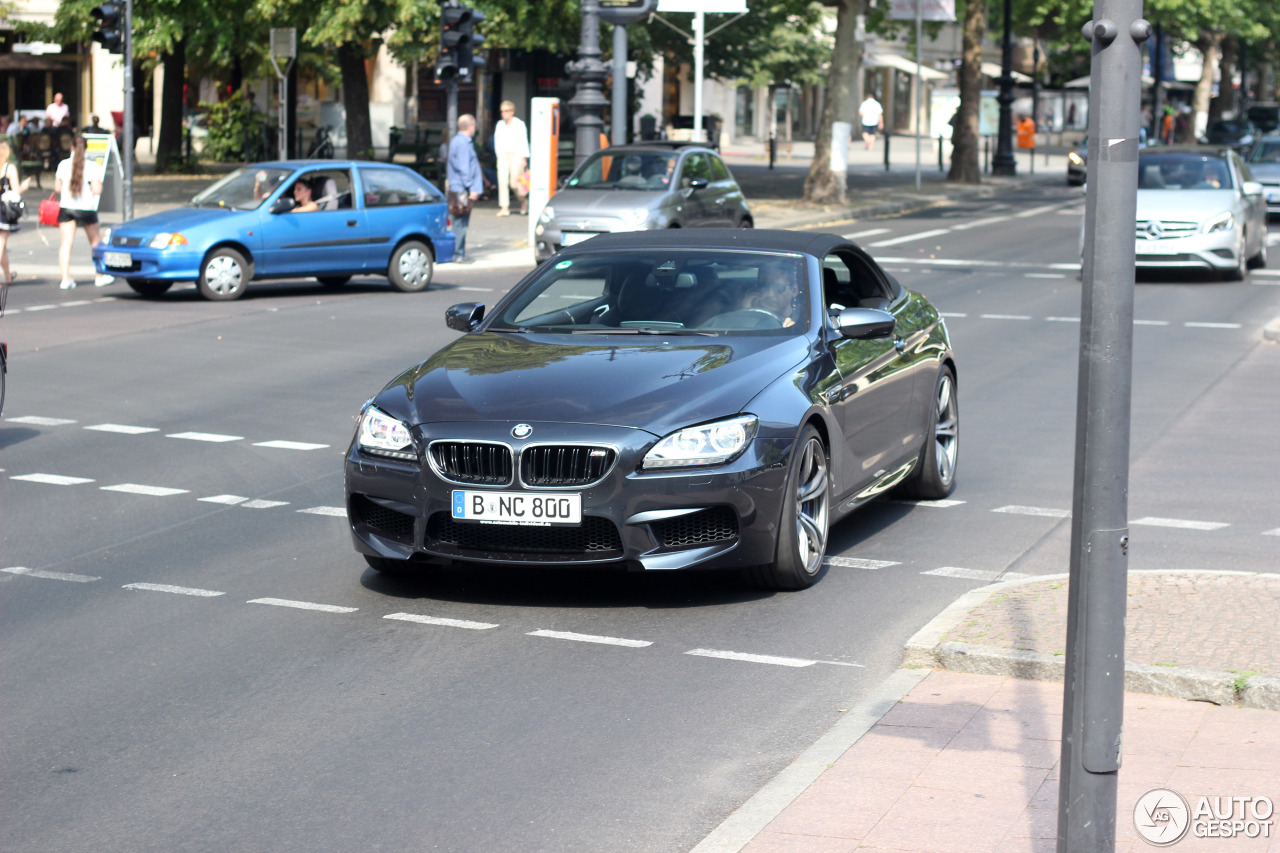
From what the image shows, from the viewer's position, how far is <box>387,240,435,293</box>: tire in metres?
20.7

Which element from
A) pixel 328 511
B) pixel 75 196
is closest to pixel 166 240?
pixel 75 196

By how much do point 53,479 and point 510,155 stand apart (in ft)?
76.0

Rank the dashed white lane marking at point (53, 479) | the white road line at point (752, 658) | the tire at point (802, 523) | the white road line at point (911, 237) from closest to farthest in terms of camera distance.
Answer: the white road line at point (752, 658) < the tire at point (802, 523) < the dashed white lane marking at point (53, 479) < the white road line at point (911, 237)

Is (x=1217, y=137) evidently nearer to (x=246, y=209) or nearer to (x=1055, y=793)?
(x=246, y=209)

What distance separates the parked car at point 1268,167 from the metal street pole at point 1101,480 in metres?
30.7

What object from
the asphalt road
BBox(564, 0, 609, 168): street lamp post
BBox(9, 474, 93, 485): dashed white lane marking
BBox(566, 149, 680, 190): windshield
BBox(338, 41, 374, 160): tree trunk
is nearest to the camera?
the asphalt road

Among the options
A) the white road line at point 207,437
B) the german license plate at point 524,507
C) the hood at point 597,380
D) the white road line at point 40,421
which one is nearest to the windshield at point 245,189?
the white road line at point 40,421

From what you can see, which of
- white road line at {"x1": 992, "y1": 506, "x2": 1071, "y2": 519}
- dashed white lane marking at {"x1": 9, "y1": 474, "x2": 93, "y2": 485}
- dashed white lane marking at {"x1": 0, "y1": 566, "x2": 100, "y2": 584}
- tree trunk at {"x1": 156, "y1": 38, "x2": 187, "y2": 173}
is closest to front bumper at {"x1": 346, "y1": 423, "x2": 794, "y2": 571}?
dashed white lane marking at {"x1": 0, "y1": 566, "x2": 100, "y2": 584}

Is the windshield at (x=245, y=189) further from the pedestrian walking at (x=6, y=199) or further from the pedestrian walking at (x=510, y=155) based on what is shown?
the pedestrian walking at (x=510, y=155)

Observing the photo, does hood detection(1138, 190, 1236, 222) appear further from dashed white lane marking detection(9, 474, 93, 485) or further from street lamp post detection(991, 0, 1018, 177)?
street lamp post detection(991, 0, 1018, 177)

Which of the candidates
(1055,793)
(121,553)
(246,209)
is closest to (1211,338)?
(246,209)

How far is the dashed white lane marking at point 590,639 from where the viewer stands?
253 inches

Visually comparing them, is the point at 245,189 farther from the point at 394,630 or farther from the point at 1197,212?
the point at 394,630

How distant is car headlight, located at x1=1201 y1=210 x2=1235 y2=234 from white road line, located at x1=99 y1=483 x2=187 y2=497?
15.5 m
